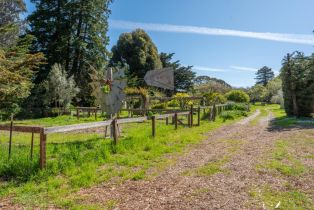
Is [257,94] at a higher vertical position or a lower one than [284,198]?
higher

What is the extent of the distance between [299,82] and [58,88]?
→ 63.1 ft

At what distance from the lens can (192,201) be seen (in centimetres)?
443

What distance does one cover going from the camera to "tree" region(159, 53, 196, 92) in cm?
4894

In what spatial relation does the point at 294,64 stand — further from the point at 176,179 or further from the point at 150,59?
the point at 150,59

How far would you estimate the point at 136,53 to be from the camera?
42.6 meters

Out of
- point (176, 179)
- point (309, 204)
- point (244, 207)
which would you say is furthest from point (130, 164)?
point (309, 204)

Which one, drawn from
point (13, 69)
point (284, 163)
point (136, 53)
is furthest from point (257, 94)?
point (284, 163)

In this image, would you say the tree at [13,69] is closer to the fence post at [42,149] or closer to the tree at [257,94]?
the fence post at [42,149]

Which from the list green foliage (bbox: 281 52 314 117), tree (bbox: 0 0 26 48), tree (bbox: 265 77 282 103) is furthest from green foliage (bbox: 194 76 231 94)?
tree (bbox: 0 0 26 48)

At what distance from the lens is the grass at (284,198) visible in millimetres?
4125

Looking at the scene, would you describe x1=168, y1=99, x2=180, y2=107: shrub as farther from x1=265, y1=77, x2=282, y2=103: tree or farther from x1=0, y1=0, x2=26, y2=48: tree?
x1=265, y1=77, x2=282, y2=103: tree

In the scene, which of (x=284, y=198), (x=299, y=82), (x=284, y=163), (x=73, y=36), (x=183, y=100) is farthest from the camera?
(x=73, y=36)

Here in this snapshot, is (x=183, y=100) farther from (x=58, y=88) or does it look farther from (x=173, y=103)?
(x=58, y=88)

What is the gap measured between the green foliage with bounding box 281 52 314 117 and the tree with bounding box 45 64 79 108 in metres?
17.8
